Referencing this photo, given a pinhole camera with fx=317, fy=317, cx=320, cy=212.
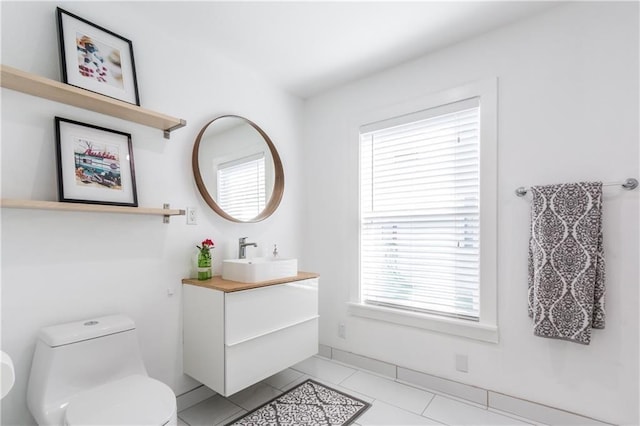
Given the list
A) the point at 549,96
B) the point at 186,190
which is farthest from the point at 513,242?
the point at 186,190

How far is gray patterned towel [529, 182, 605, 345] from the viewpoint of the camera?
5.34 feet

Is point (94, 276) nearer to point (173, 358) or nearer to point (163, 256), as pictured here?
point (163, 256)

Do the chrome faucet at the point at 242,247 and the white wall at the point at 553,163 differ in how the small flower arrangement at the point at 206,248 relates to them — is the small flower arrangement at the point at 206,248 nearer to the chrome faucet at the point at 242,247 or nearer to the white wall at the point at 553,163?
the chrome faucet at the point at 242,247

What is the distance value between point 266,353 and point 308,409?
1.41 feet

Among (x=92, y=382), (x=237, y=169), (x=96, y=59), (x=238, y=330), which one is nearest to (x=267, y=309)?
(x=238, y=330)

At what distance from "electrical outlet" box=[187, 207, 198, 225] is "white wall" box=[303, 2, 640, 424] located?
5.09ft

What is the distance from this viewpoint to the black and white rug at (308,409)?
185 centimetres

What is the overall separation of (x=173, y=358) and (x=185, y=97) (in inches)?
66.6

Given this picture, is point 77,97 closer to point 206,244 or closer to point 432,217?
point 206,244

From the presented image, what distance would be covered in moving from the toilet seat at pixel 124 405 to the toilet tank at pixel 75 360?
5 cm

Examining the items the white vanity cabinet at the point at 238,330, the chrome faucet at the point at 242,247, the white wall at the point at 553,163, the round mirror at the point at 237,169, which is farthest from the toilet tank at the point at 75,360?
the white wall at the point at 553,163

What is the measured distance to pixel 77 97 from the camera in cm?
153

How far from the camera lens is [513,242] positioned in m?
1.95

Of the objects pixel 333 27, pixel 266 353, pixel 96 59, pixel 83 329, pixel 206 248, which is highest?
pixel 333 27
